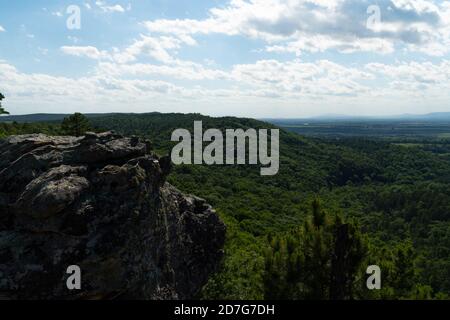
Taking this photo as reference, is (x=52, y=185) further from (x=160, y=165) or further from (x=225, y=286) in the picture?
(x=225, y=286)

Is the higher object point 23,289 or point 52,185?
point 52,185

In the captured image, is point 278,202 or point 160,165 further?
point 278,202

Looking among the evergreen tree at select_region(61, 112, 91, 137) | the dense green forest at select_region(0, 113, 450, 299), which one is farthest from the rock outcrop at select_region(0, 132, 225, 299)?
the evergreen tree at select_region(61, 112, 91, 137)

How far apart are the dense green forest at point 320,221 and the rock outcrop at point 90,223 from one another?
4.07m

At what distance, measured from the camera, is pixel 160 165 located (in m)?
18.1

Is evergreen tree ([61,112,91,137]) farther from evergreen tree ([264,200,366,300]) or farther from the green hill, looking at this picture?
evergreen tree ([264,200,366,300])

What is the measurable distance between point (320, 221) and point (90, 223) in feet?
33.4

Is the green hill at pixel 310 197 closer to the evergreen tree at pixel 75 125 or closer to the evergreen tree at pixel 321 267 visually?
the evergreen tree at pixel 321 267

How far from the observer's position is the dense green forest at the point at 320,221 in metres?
18.2

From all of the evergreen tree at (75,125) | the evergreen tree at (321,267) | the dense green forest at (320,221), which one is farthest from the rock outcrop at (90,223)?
the evergreen tree at (75,125)

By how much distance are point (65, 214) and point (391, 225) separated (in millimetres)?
103973

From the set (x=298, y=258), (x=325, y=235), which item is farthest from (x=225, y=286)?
(x=325, y=235)

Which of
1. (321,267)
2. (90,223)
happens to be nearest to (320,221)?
(321,267)

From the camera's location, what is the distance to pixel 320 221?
19469mm
